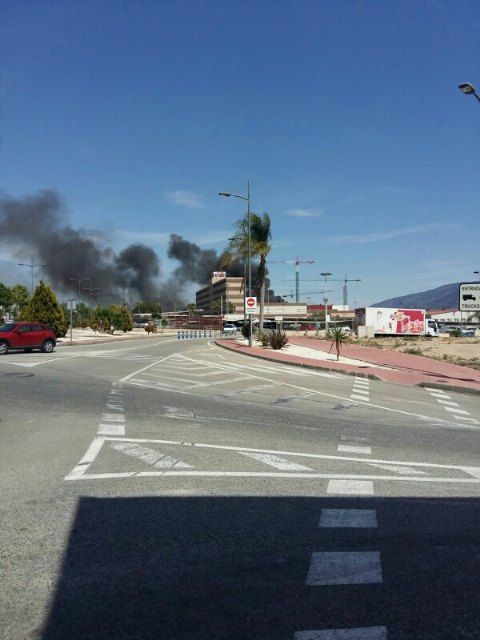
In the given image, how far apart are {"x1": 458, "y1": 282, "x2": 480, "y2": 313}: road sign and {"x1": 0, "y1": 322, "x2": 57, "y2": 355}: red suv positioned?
64.6 ft

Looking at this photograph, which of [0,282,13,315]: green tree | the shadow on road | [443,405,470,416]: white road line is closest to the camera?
the shadow on road

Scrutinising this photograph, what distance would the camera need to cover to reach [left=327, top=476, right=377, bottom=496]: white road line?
5648 millimetres

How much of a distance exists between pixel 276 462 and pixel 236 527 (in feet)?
7.78

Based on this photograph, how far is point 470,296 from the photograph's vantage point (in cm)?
1706

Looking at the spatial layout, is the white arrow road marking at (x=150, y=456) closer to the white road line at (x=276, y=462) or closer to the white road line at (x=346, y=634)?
the white road line at (x=276, y=462)

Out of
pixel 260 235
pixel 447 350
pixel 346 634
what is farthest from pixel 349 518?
pixel 260 235

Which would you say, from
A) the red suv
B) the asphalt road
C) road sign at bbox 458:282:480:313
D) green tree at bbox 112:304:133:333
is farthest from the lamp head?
green tree at bbox 112:304:133:333

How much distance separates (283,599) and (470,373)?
Answer: 18291 millimetres

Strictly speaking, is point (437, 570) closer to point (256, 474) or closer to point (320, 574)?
point (320, 574)

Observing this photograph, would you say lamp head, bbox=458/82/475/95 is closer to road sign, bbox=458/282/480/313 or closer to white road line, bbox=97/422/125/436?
road sign, bbox=458/282/480/313

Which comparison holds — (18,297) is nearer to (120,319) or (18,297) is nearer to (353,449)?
(120,319)

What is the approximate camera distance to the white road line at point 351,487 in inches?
222

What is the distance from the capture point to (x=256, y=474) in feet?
20.7

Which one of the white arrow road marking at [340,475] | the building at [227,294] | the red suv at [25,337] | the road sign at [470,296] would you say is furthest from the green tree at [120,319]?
the building at [227,294]
